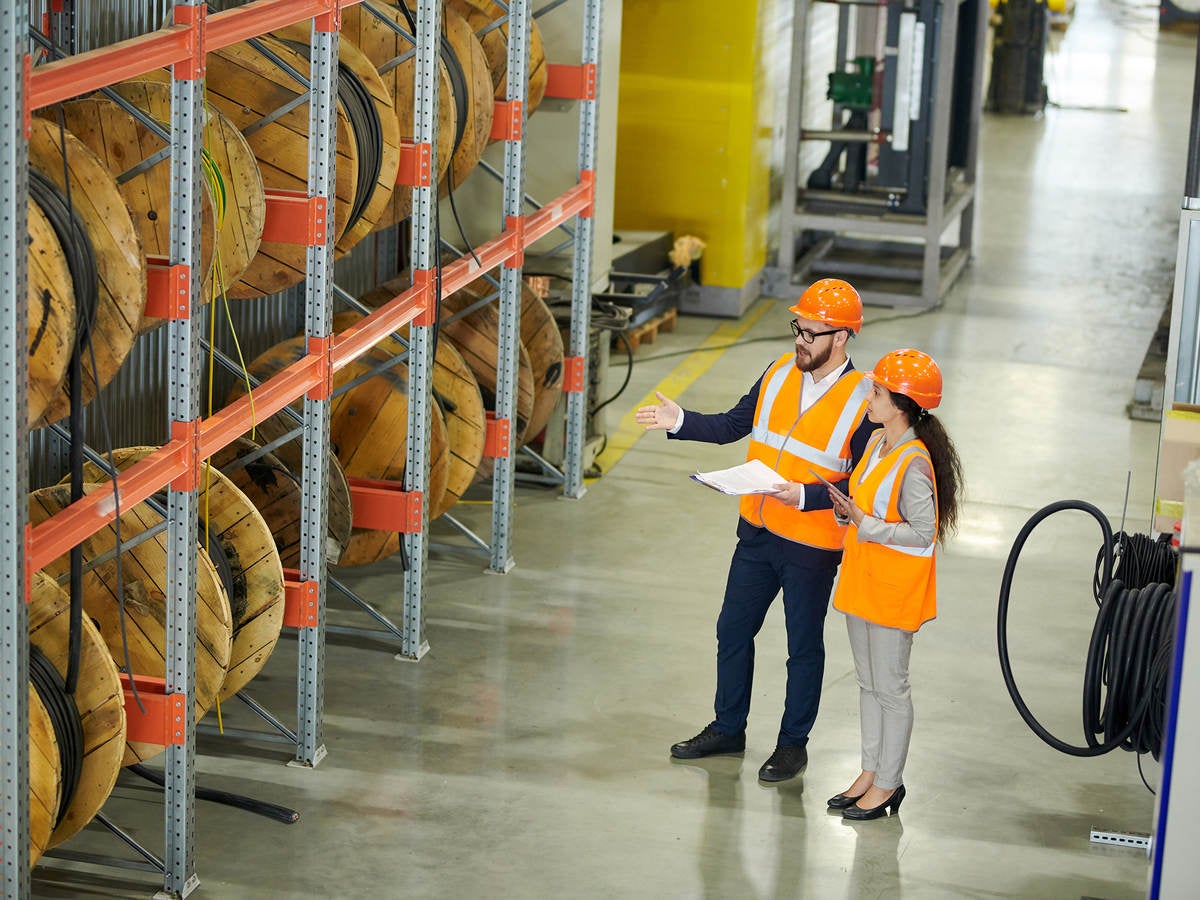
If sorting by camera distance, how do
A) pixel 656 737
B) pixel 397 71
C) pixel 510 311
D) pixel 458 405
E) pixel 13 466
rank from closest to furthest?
pixel 13 466 < pixel 656 737 < pixel 397 71 < pixel 458 405 < pixel 510 311

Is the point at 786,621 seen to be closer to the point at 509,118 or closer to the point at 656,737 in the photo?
the point at 656,737

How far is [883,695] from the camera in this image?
22.1ft

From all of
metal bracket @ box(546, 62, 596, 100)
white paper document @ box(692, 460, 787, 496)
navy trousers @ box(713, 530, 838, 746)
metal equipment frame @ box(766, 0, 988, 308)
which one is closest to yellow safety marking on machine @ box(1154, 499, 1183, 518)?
navy trousers @ box(713, 530, 838, 746)

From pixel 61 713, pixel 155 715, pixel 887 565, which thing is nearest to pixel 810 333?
pixel 887 565

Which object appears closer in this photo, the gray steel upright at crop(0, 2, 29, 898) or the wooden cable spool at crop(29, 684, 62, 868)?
the gray steel upright at crop(0, 2, 29, 898)

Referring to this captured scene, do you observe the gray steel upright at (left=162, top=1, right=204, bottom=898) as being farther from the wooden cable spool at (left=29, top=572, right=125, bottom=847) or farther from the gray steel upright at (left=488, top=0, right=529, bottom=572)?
the gray steel upright at (left=488, top=0, right=529, bottom=572)

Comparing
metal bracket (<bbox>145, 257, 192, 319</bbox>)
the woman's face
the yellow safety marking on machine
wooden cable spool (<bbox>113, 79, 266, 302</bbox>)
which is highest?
wooden cable spool (<bbox>113, 79, 266, 302</bbox>)

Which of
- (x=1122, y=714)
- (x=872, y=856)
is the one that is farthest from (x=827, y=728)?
(x=1122, y=714)

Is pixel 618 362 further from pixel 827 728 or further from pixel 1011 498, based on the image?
pixel 827 728

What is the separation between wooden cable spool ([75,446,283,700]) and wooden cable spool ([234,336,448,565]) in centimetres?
172

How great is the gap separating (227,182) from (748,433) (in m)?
2.38

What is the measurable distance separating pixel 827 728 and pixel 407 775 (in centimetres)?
200

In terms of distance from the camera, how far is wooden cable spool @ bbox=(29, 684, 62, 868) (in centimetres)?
548

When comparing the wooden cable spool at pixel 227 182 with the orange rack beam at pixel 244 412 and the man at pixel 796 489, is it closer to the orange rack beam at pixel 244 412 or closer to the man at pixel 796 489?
the orange rack beam at pixel 244 412
